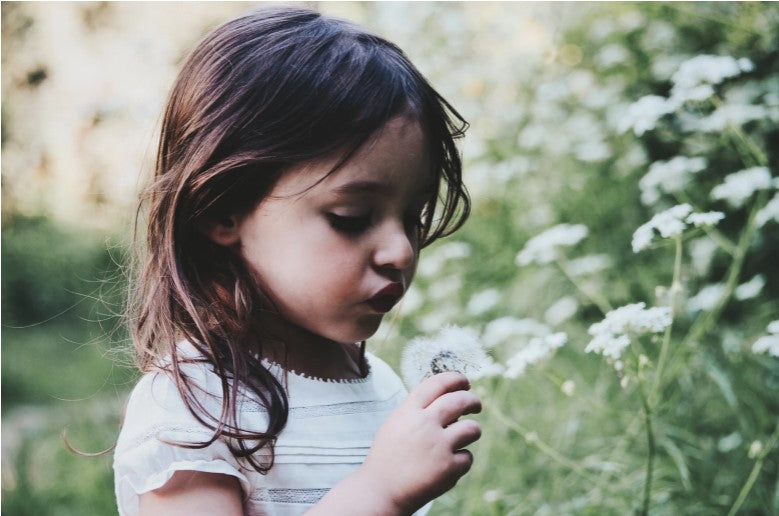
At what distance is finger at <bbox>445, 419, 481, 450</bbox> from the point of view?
78 cm

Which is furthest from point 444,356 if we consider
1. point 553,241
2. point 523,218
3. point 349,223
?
point 523,218

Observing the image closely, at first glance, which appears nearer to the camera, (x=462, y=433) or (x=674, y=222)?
(x=462, y=433)

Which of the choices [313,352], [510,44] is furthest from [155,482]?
[510,44]

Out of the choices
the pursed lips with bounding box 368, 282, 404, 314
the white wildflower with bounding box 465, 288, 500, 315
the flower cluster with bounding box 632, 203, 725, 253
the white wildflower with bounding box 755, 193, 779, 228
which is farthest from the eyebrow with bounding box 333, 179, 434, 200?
the white wildflower with bounding box 465, 288, 500, 315

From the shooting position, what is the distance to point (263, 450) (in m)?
0.85

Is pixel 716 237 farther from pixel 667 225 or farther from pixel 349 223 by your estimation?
pixel 349 223

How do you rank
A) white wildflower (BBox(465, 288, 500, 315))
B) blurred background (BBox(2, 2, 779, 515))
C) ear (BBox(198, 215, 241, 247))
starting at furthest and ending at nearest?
white wildflower (BBox(465, 288, 500, 315))
blurred background (BBox(2, 2, 779, 515))
ear (BBox(198, 215, 241, 247))

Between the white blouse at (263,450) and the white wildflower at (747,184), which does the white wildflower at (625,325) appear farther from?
the white wildflower at (747,184)

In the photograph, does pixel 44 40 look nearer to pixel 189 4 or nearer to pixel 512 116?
pixel 189 4

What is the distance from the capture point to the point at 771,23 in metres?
2.11

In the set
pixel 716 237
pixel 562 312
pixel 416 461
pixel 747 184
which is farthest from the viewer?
pixel 562 312

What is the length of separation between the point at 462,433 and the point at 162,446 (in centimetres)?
29

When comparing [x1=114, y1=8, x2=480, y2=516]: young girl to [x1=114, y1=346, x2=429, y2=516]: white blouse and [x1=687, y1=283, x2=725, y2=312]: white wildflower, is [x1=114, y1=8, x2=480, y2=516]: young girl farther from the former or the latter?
[x1=687, y1=283, x2=725, y2=312]: white wildflower

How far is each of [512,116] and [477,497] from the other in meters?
1.44
